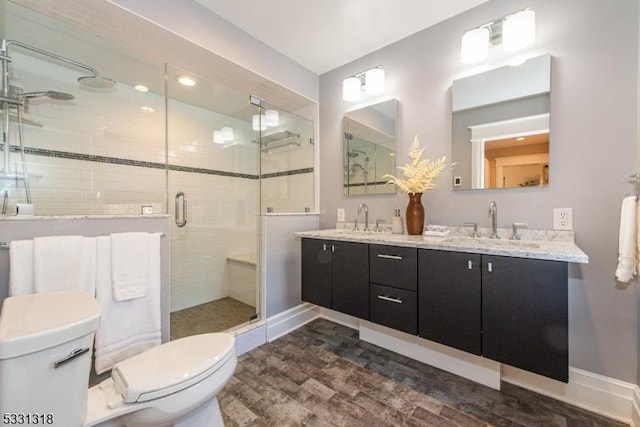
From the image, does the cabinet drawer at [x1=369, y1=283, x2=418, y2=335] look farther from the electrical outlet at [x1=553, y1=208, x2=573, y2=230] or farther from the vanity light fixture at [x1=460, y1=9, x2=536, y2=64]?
the vanity light fixture at [x1=460, y1=9, x2=536, y2=64]

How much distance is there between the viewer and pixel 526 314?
125 cm

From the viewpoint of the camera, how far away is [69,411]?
2.63ft

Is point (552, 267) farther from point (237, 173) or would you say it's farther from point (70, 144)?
point (70, 144)

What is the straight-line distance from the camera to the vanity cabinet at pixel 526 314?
1178 millimetres

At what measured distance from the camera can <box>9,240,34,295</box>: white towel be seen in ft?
3.74

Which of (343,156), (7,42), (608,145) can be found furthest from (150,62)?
(608,145)

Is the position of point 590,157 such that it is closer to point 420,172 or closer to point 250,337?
point 420,172

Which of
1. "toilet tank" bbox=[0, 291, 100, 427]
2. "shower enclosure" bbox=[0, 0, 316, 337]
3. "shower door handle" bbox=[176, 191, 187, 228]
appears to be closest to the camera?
"toilet tank" bbox=[0, 291, 100, 427]

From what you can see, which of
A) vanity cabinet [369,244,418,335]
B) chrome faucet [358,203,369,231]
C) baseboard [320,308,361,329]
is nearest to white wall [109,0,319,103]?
chrome faucet [358,203,369,231]

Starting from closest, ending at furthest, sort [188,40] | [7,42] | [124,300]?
[124,300]
[7,42]
[188,40]

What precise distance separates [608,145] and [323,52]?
2073 mm

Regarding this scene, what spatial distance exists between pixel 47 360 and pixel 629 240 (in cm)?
229

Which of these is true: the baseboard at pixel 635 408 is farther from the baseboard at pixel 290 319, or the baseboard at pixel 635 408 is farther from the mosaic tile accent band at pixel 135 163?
the mosaic tile accent band at pixel 135 163

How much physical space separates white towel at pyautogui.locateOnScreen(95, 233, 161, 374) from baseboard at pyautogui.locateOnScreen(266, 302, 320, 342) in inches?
36.3
